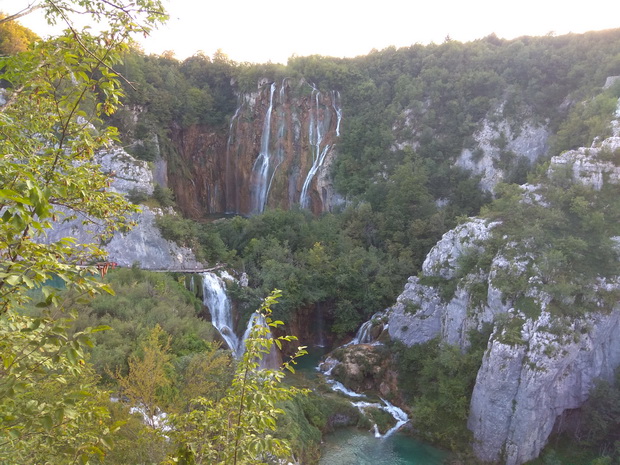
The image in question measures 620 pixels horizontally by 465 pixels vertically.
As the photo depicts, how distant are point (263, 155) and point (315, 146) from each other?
14.7ft

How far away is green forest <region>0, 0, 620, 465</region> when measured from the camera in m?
3.16

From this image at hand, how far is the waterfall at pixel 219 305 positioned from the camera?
1941 centimetres

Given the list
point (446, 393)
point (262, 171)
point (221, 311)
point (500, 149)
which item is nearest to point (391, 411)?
point (446, 393)

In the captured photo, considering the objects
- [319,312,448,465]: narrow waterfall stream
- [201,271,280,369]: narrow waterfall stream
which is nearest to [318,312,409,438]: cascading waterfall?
[319,312,448,465]: narrow waterfall stream

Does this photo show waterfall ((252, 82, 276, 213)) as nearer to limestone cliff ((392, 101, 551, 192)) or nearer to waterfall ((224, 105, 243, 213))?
waterfall ((224, 105, 243, 213))

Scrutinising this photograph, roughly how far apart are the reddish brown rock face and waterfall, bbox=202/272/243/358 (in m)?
13.8

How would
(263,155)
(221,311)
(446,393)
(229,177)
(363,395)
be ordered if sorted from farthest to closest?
1. (229,177)
2. (263,155)
3. (221,311)
4. (363,395)
5. (446,393)

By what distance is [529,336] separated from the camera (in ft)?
45.6

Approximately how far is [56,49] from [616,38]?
110 feet

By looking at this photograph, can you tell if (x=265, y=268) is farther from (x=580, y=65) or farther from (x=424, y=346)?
(x=580, y=65)

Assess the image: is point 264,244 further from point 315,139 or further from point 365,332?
point 315,139

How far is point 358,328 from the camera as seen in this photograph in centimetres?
2161

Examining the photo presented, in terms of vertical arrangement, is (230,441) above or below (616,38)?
below

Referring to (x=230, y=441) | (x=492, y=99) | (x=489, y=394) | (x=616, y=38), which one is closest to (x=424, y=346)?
(x=489, y=394)
